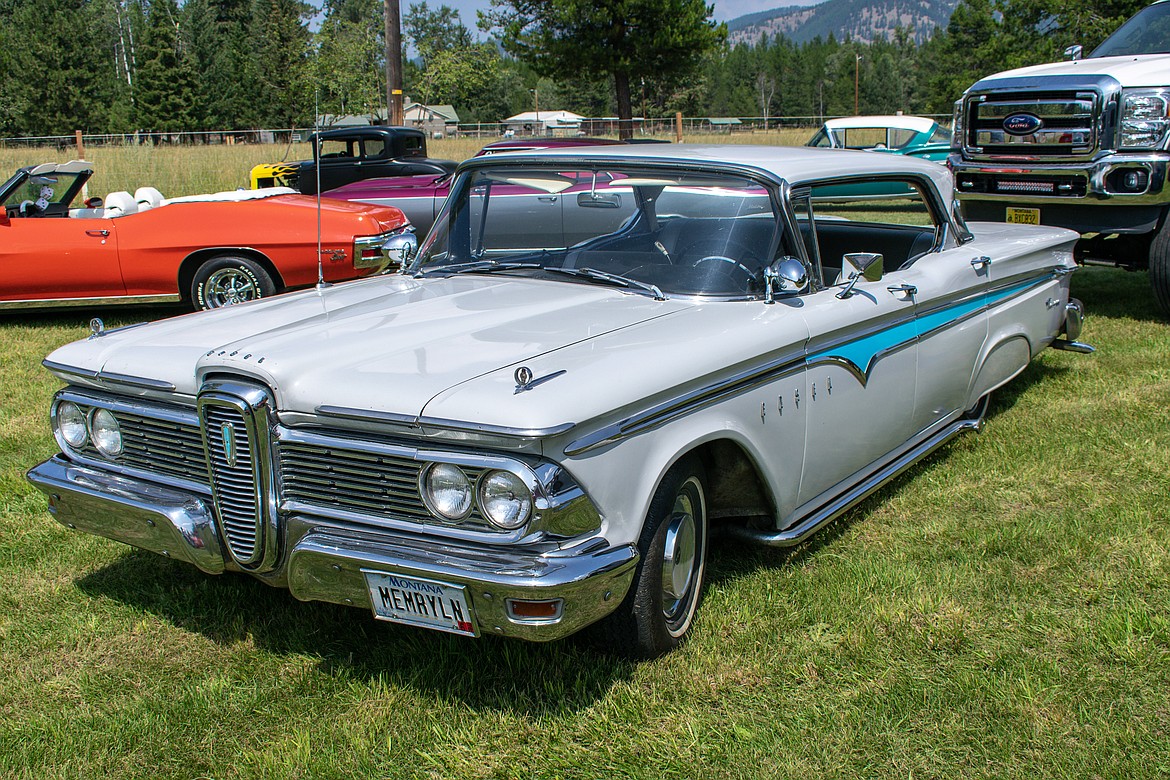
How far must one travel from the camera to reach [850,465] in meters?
3.91

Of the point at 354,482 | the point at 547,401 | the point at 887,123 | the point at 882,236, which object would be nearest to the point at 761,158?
the point at 882,236

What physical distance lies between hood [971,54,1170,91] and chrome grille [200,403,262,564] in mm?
7036

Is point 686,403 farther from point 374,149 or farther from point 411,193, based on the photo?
point 374,149

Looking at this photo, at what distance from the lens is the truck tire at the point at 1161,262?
24.4 ft

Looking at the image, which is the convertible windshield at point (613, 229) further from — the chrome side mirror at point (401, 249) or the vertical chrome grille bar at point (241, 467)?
the vertical chrome grille bar at point (241, 467)

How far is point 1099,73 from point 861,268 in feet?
16.8

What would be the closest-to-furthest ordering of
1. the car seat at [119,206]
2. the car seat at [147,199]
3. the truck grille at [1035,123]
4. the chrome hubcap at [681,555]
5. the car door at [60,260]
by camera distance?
the chrome hubcap at [681,555], the truck grille at [1035,123], the car door at [60,260], the car seat at [119,206], the car seat at [147,199]

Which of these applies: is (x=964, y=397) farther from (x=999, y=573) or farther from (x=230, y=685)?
(x=230, y=685)

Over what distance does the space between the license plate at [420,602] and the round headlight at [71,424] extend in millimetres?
1332

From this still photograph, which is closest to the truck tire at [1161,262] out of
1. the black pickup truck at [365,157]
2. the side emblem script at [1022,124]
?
the side emblem script at [1022,124]

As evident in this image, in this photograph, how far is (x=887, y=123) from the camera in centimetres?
1655

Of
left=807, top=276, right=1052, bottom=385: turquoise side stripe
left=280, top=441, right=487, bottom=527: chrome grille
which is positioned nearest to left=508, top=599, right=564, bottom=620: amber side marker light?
left=280, top=441, right=487, bottom=527: chrome grille

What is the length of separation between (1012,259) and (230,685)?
13.1 ft

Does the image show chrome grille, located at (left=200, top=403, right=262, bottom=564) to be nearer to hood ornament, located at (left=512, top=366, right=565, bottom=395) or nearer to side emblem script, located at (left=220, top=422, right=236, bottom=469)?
side emblem script, located at (left=220, top=422, right=236, bottom=469)
